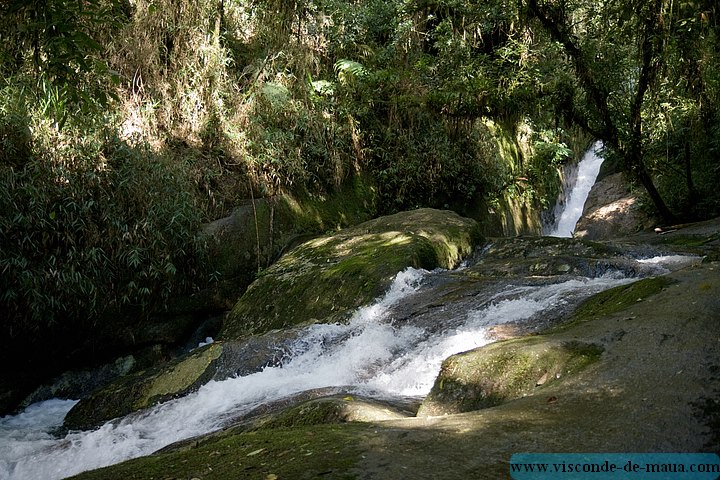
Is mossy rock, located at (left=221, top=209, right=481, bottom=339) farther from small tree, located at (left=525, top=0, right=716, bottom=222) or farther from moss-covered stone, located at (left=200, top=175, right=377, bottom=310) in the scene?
small tree, located at (left=525, top=0, right=716, bottom=222)

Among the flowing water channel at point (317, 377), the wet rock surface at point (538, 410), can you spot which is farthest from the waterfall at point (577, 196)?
the wet rock surface at point (538, 410)

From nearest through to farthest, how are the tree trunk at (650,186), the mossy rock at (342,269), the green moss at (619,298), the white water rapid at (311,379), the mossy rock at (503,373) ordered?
the mossy rock at (503,373) < the green moss at (619,298) < the white water rapid at (311,379) < the mossy rock at (342,269) < the tree trunk at (650,186)

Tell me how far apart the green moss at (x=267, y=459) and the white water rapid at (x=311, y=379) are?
66.4 inches

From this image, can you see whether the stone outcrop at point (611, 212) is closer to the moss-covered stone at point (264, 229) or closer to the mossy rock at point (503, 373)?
the moss-covered stone at point (264, 229)

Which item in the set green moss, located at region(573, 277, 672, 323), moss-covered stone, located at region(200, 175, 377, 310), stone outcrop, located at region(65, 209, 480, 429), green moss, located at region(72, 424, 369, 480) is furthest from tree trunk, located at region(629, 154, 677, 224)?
green moss, located at region(72, 424, 369, 480)

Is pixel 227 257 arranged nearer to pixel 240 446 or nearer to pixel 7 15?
pixel 7 15

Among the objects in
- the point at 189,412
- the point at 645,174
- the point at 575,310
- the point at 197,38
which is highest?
the point at 197,38

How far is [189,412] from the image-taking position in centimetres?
455

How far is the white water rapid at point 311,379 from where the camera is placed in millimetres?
4070

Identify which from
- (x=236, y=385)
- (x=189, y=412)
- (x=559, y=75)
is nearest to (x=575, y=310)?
(x=236, y=385)

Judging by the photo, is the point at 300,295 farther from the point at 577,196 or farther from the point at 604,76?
the point at 577,196

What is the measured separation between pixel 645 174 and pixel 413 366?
7.37 m

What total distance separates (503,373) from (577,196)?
51.5ft

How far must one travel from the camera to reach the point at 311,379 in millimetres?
4742
